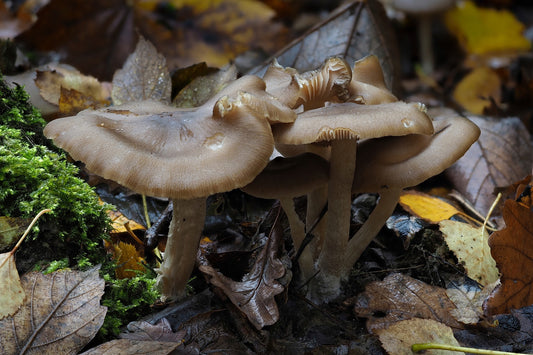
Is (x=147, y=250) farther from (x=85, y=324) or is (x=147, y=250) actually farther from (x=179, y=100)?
(x=179, y=100)

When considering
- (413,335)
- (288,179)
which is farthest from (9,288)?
(413,335)

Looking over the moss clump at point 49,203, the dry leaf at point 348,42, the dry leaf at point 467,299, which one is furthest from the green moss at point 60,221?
the dry leaf at point 348,42

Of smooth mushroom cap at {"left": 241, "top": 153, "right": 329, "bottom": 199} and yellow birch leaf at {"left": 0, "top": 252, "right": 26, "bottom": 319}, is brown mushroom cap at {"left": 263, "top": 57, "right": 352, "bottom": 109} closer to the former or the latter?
smooth mushroom cap at {"left": 241, "top": 153, "right": 329, "bottom": 199}

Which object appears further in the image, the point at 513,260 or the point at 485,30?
the point at 485,30

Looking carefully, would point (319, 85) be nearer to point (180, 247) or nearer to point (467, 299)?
point (180, 247)

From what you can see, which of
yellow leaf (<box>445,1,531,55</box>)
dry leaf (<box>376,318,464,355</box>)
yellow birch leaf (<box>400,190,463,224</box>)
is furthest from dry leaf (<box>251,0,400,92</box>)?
yellow leaf (<box>445,1,531,55</box>)

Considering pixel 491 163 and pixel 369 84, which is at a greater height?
pixel 369 84
